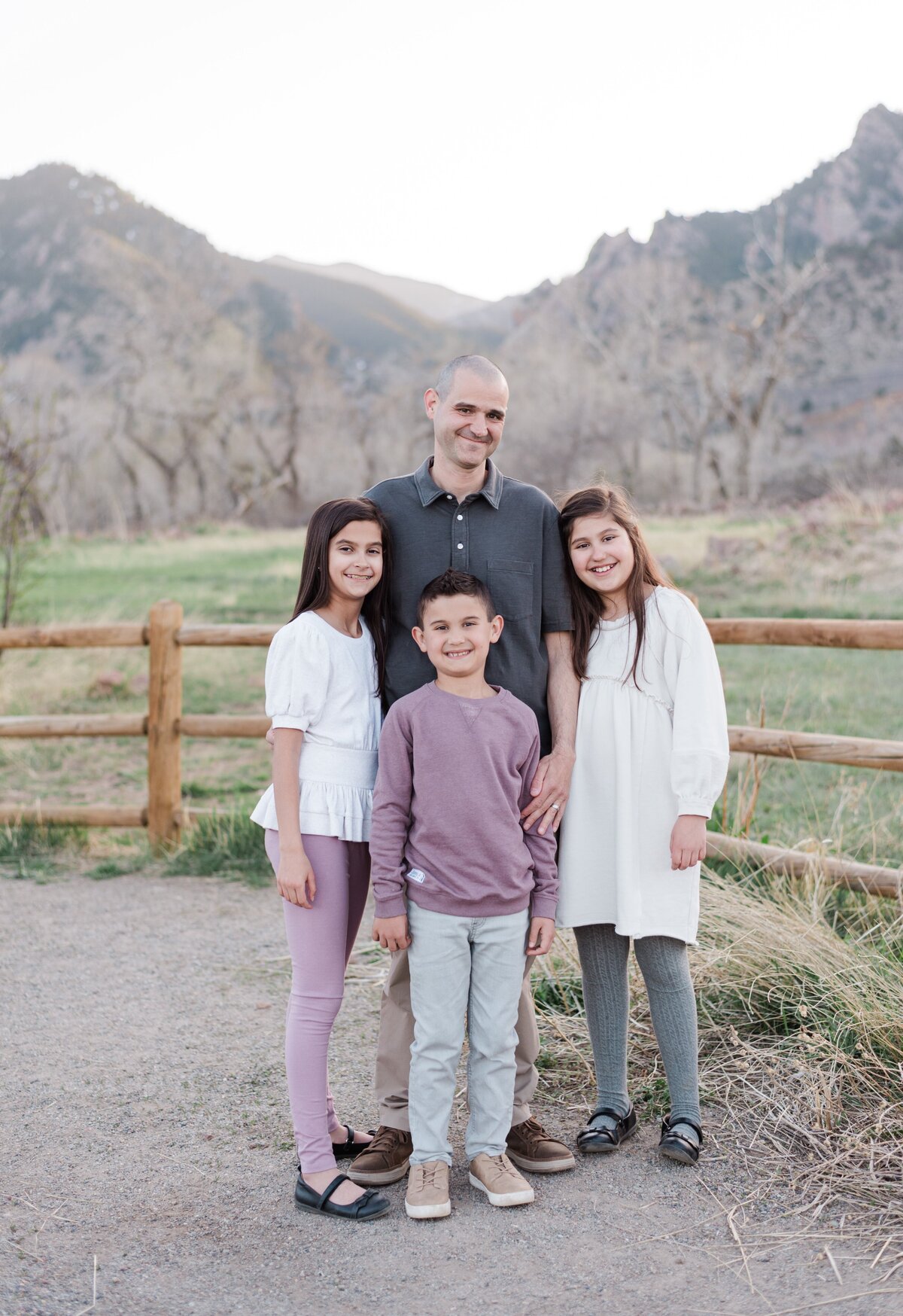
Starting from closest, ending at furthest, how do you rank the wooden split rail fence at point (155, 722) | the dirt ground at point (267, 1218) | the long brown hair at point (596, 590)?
the dirt ground at point (267, 1218)
the long brown hair at point (596, 590)
the wooden split rail fence at point (155, 722)

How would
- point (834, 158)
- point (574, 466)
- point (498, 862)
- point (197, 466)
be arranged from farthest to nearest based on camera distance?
point (834, 158), point (197, 466), point (574, 466), point (498, 862)

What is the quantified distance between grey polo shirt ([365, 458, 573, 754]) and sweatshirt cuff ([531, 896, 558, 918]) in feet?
1.31

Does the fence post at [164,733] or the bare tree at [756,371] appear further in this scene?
the bare tree at [756,371]

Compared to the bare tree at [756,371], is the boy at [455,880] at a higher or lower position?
lower

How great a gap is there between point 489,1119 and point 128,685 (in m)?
8.34

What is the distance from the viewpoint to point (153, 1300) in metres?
2.14

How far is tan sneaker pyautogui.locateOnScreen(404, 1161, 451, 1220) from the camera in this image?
2.42m

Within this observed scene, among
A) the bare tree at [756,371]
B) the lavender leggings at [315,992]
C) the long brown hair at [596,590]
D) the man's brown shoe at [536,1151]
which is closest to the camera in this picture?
the lavender leggings at [315,992]

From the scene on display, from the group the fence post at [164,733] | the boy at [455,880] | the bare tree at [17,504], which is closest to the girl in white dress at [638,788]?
the boy at [455,880]

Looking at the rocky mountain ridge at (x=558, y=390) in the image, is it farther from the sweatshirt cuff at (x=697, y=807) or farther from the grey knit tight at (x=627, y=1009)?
the sweatshirt cuff at (x=697, y=807)

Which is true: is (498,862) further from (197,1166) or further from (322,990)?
(197,1166)

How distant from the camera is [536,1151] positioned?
265 cm

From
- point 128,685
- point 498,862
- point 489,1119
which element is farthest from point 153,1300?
point 128,685

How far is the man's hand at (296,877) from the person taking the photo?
8.09 ft
